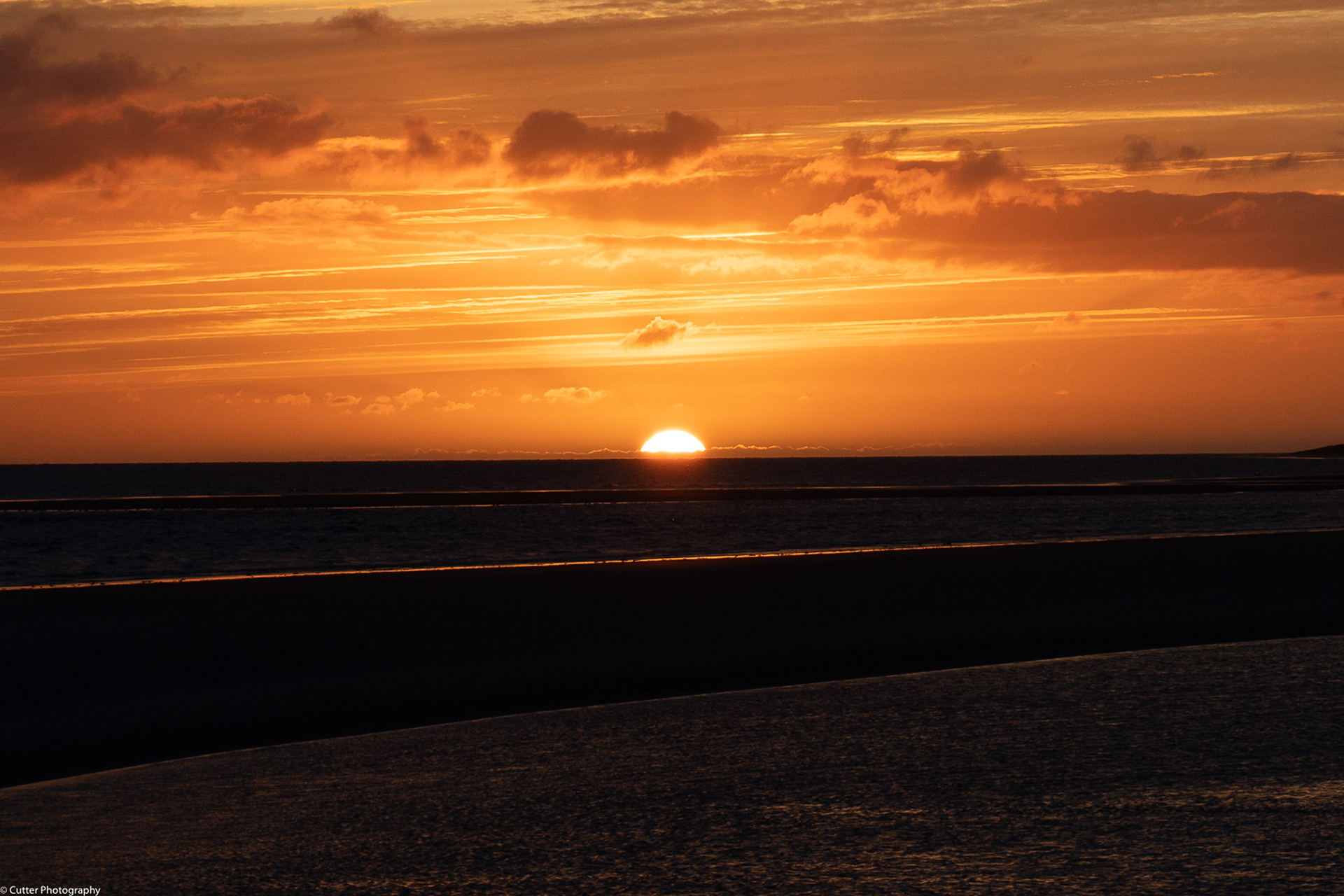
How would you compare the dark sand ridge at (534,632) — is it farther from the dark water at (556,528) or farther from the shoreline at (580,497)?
the shoreline at (580,497)

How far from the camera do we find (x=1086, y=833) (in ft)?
23.1

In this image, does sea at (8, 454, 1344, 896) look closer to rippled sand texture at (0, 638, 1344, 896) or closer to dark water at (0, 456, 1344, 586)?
rippled sand texture at (0, 638, 1344, 896)

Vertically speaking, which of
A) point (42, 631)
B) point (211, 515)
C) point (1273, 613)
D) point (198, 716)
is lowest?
point (1273, 613)

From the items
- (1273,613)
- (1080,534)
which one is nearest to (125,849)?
(1273,613)

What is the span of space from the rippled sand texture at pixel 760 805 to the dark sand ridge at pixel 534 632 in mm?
2306

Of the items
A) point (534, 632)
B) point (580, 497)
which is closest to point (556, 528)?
point (580, 497)

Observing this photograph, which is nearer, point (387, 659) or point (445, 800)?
point (445, 800)

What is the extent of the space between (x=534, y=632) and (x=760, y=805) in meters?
10.5

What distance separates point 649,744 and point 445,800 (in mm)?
2371

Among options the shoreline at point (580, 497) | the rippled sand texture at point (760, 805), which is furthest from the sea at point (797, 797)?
the shoreline at point (580, 497)

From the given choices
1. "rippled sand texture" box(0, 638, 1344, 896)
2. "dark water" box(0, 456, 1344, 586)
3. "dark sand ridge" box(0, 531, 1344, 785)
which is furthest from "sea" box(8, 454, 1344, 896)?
"dark water" box(0, 456, 1344, 586)

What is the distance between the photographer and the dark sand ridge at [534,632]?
43.0ft

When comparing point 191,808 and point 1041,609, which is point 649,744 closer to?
point 191,808

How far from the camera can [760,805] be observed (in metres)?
7.91
